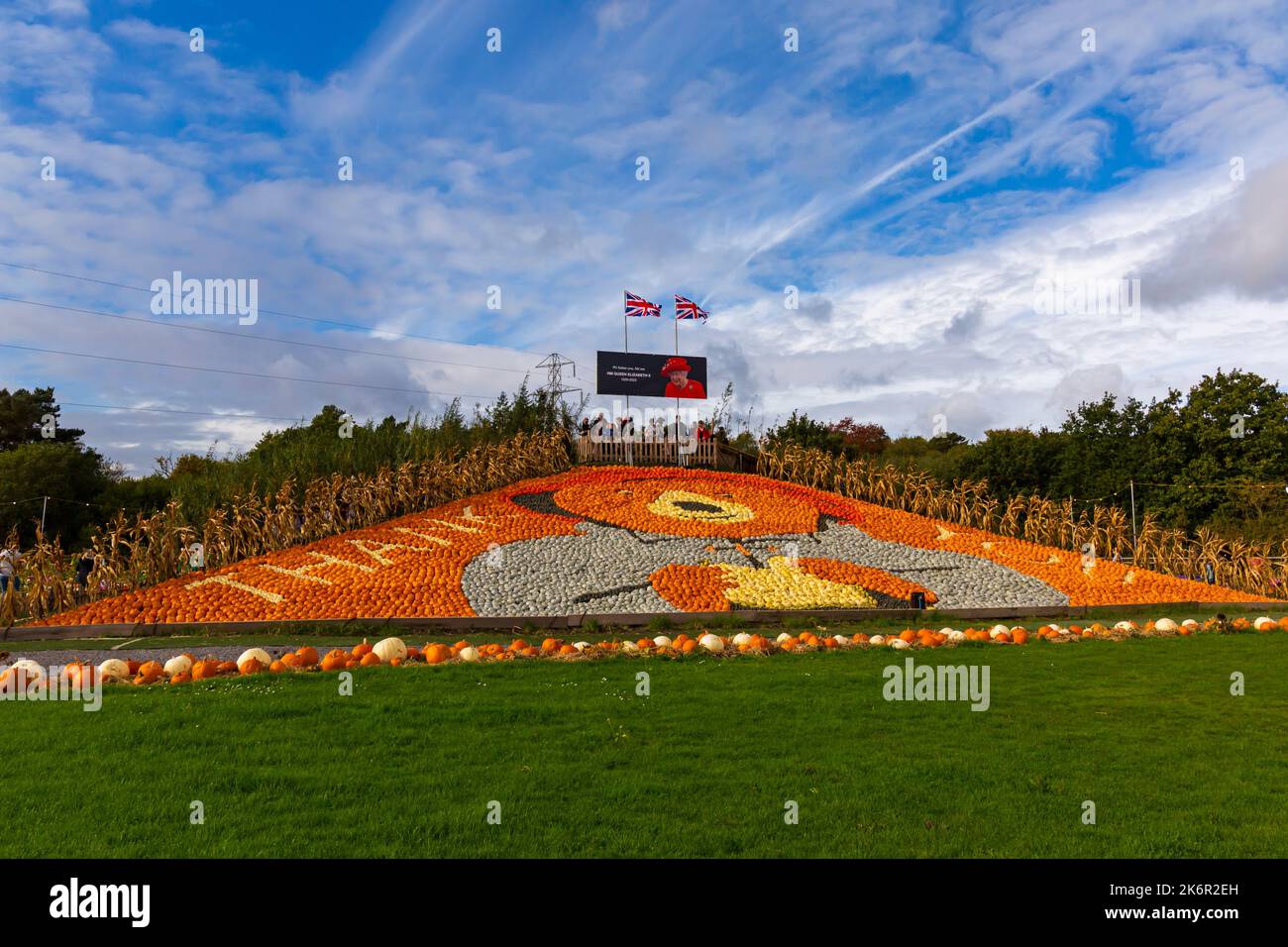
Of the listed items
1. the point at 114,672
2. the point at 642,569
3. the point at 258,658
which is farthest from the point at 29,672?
the point at 642,569

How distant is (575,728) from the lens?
5.67 metres

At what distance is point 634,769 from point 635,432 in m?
23.4

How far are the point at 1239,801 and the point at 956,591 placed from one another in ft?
41.0

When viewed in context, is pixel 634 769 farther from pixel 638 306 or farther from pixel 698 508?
pixel 638 306

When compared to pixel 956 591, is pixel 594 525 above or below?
above

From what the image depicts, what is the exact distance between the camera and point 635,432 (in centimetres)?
2795

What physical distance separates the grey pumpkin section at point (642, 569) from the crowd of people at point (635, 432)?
8734 millimetres

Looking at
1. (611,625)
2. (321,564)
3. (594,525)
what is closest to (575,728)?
(611,625)

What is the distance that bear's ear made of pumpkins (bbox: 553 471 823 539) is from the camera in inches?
774

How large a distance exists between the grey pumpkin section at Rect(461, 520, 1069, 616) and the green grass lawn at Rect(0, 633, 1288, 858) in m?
6.76

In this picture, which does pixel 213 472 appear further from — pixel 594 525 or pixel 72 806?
pixel 72 806

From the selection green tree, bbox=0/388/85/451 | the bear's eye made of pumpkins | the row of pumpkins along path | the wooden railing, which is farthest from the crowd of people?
green tree, bbox=0/388/85/451

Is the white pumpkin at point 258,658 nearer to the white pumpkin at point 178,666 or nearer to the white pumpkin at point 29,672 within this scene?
the white pumpkin at point 178,666
